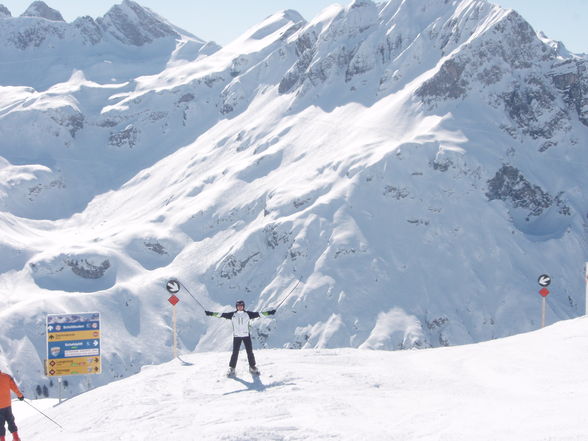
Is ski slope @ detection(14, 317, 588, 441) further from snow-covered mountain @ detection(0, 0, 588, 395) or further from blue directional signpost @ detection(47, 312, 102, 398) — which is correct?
snow-covered mountain @ detection(0, 0, 588, 395)

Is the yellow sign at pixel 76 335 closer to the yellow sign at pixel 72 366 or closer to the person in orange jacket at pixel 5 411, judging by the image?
the yellow sign at pixel 72 366

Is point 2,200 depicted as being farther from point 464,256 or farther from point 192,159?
point 464,256

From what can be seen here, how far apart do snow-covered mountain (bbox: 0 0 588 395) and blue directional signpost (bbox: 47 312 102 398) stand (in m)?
78.3

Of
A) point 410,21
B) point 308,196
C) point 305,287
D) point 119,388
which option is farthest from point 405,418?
point 410,21

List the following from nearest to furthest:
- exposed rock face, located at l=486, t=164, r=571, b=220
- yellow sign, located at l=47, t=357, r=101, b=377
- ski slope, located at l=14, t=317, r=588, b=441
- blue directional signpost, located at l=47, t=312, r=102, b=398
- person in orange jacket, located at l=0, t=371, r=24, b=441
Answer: ski slope, located at l=14, t=317, r=588, b=441 < person in orange jacket, located at l=0, t=371, r=24, b=441 < blue directional signpost, located at l=47, t=312, r=102, b=398 < yellow sign, located at l=47, t=357, r=101, b=377 < exposed rock face, located at l=486, t=164, r=571, b=220

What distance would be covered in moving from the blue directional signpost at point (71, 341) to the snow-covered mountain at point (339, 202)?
257 ft

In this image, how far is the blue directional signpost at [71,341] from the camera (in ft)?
74.3

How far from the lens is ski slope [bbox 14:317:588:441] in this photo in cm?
1288

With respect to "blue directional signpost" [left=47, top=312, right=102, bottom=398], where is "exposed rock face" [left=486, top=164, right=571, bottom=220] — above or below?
above

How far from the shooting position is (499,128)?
12656 centimetres

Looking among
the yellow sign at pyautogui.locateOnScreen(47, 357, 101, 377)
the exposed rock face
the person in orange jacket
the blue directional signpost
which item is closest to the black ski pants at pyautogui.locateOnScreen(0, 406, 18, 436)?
the person in orange jacket


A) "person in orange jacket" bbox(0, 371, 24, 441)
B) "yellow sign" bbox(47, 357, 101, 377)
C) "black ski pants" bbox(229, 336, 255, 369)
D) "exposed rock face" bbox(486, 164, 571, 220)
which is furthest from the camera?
"exposed rock face" bbox(486, 164, 571, 220)

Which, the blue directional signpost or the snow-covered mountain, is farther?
the snow-covered mountain

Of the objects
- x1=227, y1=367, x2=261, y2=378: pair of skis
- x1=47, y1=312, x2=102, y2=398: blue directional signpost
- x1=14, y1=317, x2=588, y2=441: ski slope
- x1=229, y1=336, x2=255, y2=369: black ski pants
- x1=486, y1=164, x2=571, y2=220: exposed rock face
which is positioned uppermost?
x1=486, y1=164, x2=571, y2=220: exposed rock face
